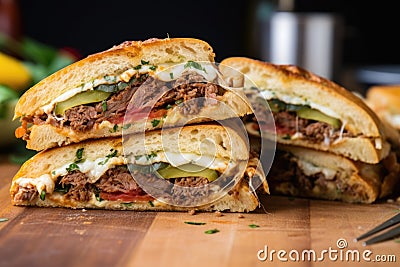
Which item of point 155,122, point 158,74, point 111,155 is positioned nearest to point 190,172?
point 155,122

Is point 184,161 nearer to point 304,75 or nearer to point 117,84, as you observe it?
point 117,84

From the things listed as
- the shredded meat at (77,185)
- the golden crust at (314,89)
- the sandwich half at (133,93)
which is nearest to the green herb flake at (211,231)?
the sandwich half at (133,93)

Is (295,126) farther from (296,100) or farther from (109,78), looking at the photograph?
(109,78)

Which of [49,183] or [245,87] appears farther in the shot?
[245,87]

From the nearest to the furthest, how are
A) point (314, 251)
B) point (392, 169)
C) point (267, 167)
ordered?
point (314, 251) < point (267, 167) < point (392, 169)

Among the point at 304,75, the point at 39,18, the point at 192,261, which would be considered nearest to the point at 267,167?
the point at 304,75

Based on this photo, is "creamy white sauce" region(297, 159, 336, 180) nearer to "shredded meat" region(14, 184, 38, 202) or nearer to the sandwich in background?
"shredded meat" region(14, 184, 38, 202)

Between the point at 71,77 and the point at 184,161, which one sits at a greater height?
the point at 71,77
